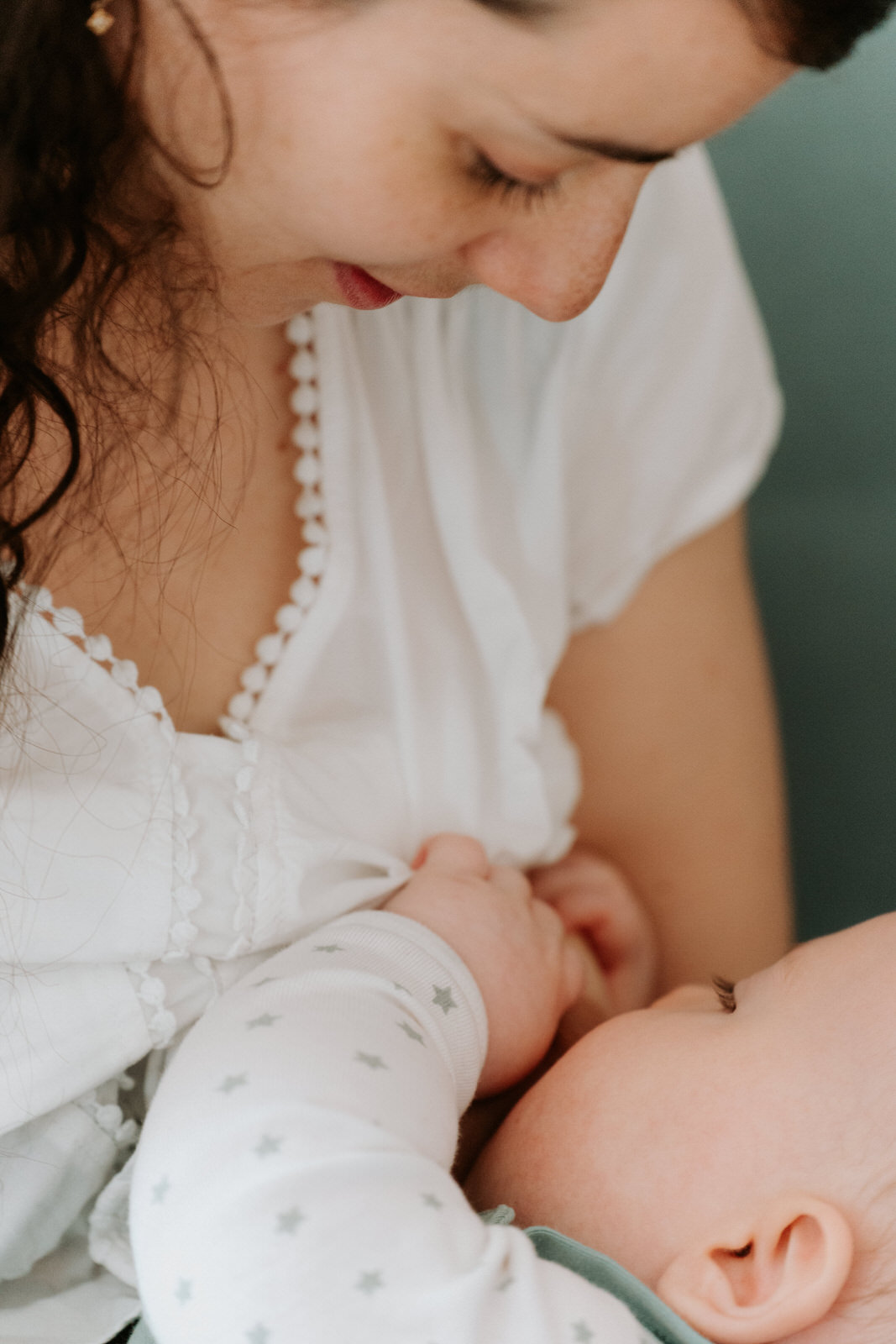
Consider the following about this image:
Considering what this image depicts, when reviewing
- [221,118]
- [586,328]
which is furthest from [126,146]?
[586,328]

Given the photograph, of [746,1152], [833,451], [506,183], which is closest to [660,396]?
[833,451]

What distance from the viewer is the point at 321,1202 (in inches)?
22.1

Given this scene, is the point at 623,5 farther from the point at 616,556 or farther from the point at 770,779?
the point at 770,779

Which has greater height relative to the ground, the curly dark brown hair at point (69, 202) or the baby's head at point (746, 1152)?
the curly dark brown hair at point (69, 202)

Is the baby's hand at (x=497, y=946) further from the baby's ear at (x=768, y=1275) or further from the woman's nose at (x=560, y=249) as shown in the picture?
the woman's nose at (x=560, y=249)

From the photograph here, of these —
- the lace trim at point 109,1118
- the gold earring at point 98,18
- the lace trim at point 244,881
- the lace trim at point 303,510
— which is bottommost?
the lace trim at point 109,1118

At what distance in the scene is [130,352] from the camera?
686 millimetres

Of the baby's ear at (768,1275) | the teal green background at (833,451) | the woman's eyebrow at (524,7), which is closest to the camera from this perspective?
the woman's eyebrow at (524,7)

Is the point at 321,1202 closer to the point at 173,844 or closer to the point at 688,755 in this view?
the point at 173,844

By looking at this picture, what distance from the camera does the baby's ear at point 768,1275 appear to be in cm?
62

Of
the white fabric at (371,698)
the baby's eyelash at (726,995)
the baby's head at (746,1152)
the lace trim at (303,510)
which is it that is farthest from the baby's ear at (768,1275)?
the lace trim at (303,510)

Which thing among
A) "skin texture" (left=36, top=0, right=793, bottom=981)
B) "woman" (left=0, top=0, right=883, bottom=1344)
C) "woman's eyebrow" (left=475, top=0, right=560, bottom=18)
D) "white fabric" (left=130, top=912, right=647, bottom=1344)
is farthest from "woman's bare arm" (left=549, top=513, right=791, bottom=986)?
"woman's eyebrow" (left=475, top=0, right=560, bottom=18)

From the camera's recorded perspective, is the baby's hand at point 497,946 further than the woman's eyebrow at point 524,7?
Yes

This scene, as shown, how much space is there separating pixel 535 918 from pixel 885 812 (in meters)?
0.51
